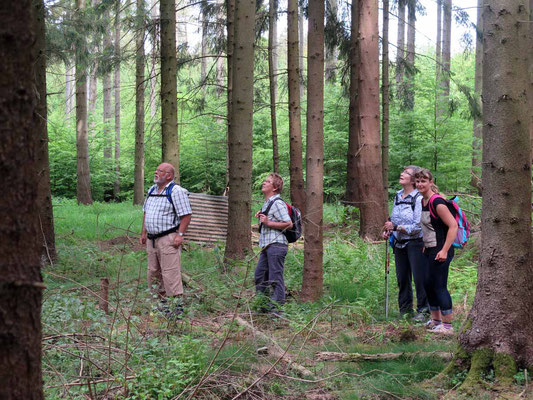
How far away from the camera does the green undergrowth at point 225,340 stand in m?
4.07

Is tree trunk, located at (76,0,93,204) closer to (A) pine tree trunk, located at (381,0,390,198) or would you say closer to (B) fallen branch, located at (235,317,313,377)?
Result: (A) pine tree trunk, located at (381,0,390,198)

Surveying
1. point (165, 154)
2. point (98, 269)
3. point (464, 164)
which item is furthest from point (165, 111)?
point (464, 164)

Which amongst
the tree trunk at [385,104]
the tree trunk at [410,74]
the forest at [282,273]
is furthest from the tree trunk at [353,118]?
the tree trunk at [385,104]

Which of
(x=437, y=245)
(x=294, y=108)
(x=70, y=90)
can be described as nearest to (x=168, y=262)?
(x=437, y=245)

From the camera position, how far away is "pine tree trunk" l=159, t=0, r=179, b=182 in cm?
1110

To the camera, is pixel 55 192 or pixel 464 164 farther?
pixel 55 192

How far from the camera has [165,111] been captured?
11148 millimetres

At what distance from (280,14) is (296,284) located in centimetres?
1081

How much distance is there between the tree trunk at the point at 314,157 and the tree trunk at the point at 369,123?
4.48 m

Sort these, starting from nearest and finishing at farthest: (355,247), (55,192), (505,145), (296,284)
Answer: (505,145), (296,284), (355,247), (55,192)

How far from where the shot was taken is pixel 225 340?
12.4 ft

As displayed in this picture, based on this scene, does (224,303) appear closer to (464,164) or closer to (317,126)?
(317,126)

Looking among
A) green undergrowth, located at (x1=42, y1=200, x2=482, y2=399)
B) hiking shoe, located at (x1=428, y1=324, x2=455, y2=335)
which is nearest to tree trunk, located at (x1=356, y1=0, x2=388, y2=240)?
green undergrowth, located at (x1=42, y1=200, x2=482, y2=399)

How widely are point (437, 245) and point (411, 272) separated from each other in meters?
0.86
